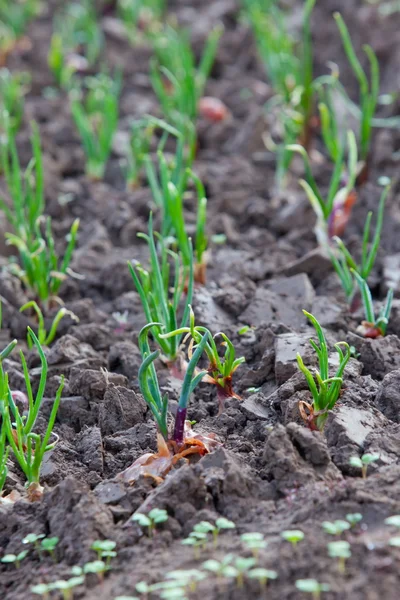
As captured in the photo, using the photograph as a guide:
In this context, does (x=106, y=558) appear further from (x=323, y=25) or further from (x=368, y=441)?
(x=323, y=25)

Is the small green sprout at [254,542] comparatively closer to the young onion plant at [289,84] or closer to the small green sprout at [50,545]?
the small green sprout at [50,545]

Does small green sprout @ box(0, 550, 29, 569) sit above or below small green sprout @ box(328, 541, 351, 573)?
below

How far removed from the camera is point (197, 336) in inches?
90.6

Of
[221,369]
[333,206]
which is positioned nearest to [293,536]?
[221,369]

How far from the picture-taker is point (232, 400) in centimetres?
234

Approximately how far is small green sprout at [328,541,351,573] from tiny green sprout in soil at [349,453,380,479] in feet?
0.95

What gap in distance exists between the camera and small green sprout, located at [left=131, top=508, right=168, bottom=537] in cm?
179

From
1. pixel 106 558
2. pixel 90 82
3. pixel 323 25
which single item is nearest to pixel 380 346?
pixel 106 558

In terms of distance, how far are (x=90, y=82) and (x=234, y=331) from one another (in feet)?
8.29

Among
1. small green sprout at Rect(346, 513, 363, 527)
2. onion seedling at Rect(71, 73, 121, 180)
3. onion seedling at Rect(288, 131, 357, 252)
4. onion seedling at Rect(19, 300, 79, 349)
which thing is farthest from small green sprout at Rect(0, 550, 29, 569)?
onion seedling at Rect(71, 73, 121, 180)

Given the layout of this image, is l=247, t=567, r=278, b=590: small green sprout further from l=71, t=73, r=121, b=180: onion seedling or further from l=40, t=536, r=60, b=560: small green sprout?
l=71, t=73, r=121, b=180: onion seedling

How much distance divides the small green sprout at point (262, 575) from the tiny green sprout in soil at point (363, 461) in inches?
15.0

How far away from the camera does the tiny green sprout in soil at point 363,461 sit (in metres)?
1.87

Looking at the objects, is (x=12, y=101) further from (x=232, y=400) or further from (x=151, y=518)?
(x=151, y=518)
